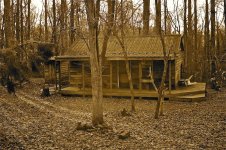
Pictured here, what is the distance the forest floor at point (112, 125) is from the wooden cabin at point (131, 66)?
2.89 m

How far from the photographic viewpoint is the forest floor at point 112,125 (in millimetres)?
10453

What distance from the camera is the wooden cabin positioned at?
73.9ft

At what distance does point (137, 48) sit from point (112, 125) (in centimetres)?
1159

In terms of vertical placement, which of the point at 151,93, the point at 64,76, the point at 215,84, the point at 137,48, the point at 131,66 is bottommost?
the point at 151,93

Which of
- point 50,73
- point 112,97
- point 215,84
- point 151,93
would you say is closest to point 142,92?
point 151,93

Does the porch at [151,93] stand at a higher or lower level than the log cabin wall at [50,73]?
lower

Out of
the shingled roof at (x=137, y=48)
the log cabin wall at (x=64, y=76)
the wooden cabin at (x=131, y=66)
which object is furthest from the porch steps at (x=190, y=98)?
the log cabin wall at (x=64, y=76)

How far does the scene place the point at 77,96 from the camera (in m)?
23.3

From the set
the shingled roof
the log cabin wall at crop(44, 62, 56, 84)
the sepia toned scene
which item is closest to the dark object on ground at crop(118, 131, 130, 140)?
the sepia toned scene

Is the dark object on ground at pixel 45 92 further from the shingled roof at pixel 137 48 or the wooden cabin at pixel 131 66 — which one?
the shingled roof at pixel 137 48

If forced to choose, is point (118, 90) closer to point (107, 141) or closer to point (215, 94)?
point (215, 94)

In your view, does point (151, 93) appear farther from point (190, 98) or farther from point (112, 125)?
point (112, 125)

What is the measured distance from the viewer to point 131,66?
2378cm

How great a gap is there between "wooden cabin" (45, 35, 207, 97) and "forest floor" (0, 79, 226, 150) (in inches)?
114
